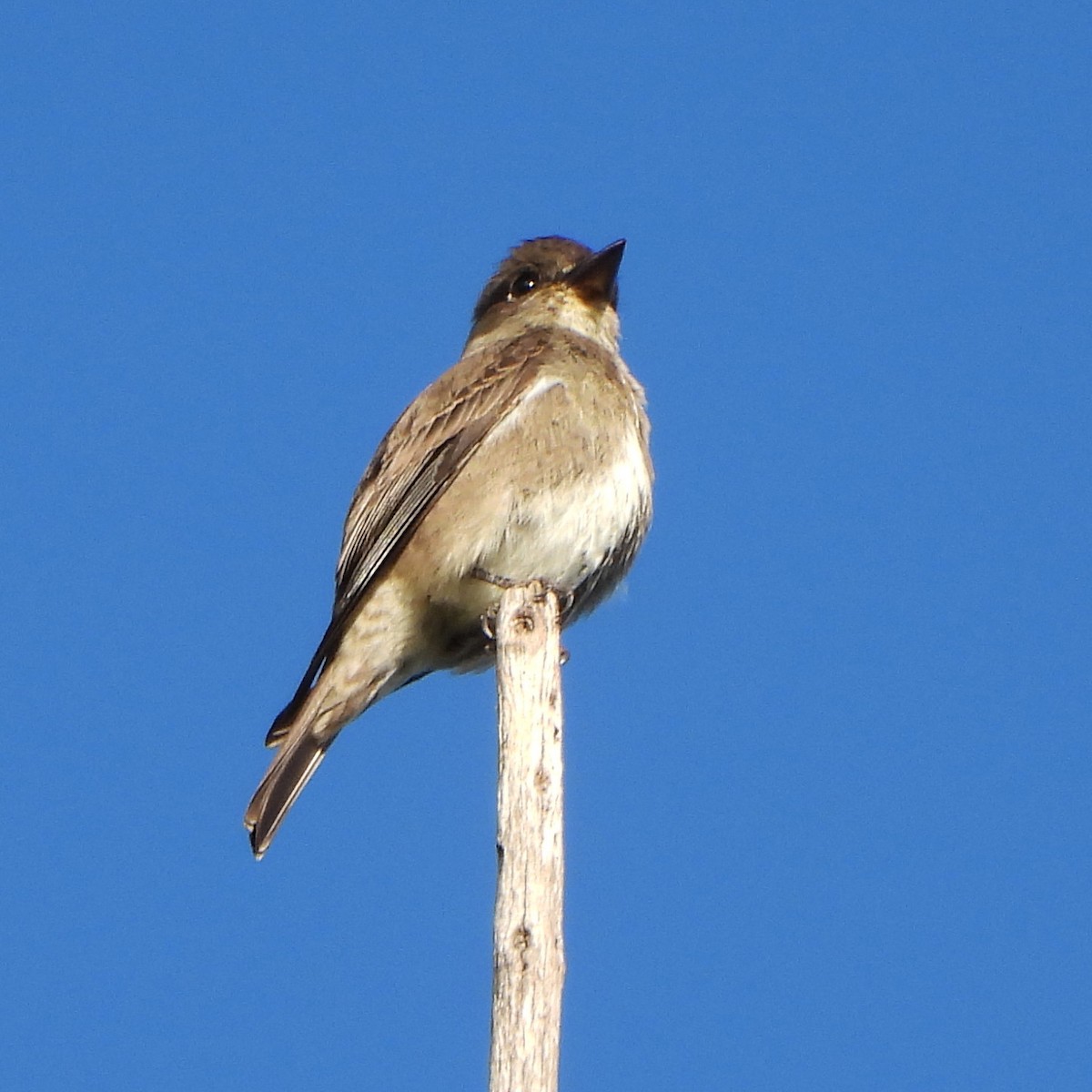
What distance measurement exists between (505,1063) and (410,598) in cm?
367

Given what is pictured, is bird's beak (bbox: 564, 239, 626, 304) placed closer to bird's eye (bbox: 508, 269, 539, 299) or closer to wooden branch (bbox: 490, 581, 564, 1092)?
bird's eye (bbox: 508, 269, 539, 299)

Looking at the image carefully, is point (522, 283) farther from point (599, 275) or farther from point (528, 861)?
point (528, 861)

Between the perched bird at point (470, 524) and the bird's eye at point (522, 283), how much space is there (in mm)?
1105

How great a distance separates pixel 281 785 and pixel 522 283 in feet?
11.5

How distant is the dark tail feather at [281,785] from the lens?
26.0 ft

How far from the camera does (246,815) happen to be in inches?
314

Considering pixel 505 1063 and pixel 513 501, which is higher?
pixel 513 501

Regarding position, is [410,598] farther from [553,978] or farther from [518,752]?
[553,978]

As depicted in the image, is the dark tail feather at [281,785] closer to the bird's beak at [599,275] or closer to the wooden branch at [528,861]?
the wooden branch at [528,861]

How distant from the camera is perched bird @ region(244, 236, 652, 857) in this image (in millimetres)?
8469

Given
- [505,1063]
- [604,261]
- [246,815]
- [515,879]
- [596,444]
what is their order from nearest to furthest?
[505,1063] → [515,879] → [246,815] → [596,444] → [604,261]

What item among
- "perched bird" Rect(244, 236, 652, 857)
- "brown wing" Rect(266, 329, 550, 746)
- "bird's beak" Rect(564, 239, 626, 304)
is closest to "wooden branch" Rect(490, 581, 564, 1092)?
"perched bird" Rect(244, 236, 652, 857)

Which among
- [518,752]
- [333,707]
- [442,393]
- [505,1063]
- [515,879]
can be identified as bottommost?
[505,1063]

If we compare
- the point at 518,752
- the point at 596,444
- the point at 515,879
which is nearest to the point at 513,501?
the point at 596,444
